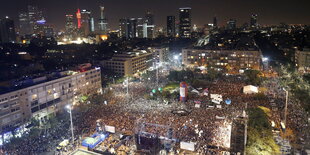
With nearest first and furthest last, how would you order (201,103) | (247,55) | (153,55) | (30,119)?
(30,119) < (201,103) < (247,55) < (153,55)

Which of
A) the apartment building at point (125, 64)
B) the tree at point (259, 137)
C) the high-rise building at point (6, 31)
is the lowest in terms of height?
the tree at point (259, 137)

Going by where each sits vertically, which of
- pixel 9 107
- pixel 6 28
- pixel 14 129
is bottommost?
pixel 14 129

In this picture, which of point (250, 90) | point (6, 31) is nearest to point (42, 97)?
point (250, 90)

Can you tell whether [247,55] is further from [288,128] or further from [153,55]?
[288,128]

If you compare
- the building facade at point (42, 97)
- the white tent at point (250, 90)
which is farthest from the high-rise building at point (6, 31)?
the white tent at point (250, 90)

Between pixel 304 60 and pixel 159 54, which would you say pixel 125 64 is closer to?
pixel 159 54

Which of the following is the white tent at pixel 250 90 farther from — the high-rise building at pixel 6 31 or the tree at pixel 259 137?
the high-rise building at pixel 6 31

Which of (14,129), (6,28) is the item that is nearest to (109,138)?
(14,129)
